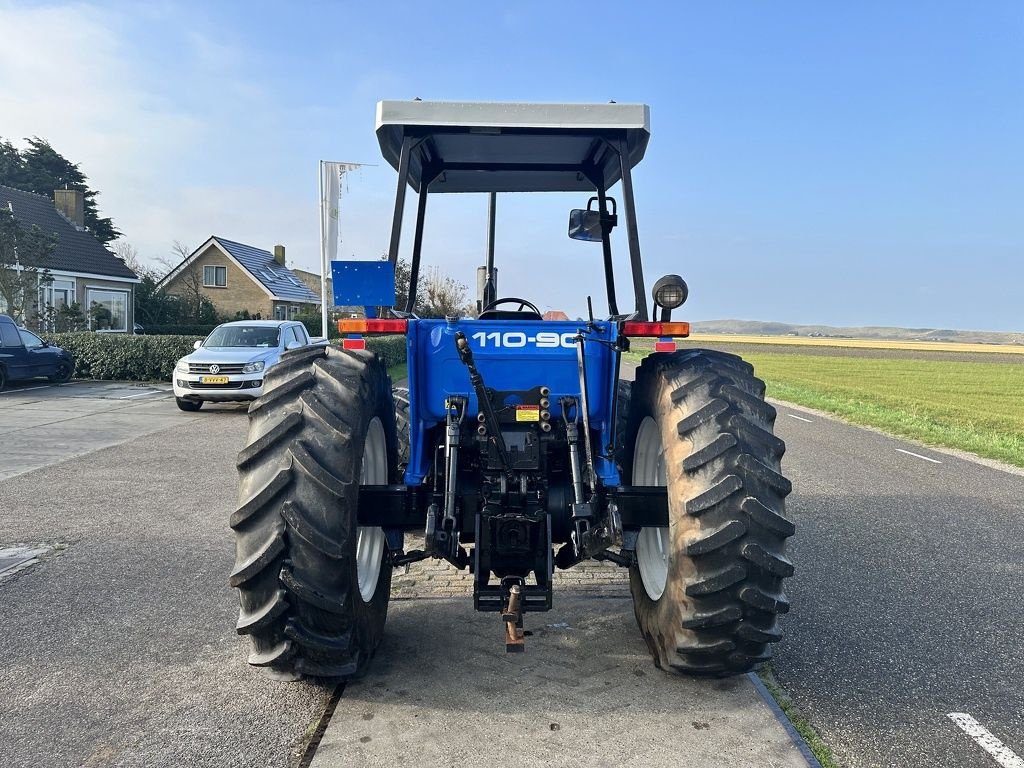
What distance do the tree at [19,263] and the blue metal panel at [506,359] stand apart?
2343 centimetres

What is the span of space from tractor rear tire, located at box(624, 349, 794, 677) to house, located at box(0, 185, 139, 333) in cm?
2896

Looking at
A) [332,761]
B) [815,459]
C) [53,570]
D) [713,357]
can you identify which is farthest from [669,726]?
[815,459]

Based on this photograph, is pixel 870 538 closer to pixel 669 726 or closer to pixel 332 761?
pixel 669 726

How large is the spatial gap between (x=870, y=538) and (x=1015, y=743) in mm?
3360

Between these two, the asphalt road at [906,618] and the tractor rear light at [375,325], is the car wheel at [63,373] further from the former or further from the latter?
the tractor rear light at [375,325]

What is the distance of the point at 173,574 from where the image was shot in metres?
5.25

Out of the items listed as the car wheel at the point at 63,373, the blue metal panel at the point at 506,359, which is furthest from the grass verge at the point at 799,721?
the car wheel at the point at 63,373

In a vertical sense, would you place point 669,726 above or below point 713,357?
below

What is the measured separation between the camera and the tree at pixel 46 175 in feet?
159

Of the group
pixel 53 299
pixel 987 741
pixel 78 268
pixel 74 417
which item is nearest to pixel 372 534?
pixel 987 741

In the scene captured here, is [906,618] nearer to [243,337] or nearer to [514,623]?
[514,623]

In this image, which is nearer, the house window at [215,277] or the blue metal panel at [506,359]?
the blue metal panel at [506,359]

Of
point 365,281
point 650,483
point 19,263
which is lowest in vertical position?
point 650,483

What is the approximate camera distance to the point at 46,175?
48.8 meters
